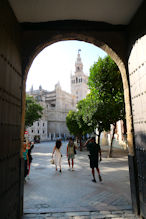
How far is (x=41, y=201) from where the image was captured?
13.0 ft

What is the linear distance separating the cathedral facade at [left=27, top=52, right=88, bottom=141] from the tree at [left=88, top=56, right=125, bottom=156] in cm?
3192

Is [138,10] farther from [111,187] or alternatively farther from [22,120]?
[111,187]

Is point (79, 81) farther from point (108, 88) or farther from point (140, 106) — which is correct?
point (140, 106)

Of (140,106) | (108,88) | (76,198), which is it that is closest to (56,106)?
(108,88)

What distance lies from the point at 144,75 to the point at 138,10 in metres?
1.53

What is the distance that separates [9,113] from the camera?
9.19 ft

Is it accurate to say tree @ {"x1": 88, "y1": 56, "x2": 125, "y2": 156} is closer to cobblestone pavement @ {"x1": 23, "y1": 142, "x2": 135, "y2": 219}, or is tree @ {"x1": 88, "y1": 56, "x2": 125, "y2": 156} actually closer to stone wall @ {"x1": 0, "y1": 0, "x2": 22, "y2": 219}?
cobblestone pavement @ {"x1": 23, "y1": 142, "x2": 135, "y2": 219}

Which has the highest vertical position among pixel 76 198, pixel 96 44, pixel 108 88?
pixel 108 88

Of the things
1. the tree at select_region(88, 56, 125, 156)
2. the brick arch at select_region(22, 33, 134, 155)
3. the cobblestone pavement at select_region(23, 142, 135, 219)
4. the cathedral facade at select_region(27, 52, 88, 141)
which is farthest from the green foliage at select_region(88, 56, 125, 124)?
the cathedral facade at select_region(27, 52, 88, 141)

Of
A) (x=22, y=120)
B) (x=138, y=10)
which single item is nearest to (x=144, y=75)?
(x=138, y=10)

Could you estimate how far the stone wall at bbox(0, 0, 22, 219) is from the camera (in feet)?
8.11

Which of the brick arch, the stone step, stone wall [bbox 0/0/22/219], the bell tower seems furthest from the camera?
the bell tower

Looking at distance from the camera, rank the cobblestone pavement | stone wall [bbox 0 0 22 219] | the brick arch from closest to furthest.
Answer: stone wall [bbox 0 0 22 219] < the cobblestone pavement < the brick arch

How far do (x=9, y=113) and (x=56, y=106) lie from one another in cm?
6225
